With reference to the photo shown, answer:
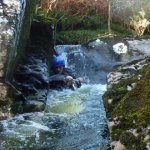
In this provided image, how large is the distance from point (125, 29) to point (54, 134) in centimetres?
→ 1061

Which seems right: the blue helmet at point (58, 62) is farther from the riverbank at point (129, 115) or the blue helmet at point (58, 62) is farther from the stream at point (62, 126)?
the riverbank at point (129, 115)

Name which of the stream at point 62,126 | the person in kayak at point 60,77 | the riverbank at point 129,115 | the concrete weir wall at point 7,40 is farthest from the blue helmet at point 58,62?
the riverbank at point 129,115

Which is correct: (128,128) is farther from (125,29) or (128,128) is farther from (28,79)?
(125,29)

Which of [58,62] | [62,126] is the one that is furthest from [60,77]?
[62,126]

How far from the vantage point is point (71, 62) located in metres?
12.3

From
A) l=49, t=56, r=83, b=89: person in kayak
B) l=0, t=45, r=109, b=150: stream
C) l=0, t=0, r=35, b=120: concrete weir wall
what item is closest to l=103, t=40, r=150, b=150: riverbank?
l=0, t=45, r=109, b=150: stream

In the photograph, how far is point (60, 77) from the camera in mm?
9383

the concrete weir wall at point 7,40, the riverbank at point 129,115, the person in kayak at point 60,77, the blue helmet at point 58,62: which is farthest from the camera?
the blue helmet at point 58,62

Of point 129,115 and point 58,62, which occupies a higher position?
point 129,115

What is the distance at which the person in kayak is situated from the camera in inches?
362

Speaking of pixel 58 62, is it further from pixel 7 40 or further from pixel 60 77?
pixel 7 40

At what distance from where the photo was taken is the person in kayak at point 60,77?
30.1ft

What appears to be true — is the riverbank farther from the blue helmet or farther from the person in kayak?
the blue helmet

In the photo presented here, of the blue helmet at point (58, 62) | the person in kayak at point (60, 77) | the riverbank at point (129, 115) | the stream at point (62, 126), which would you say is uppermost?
the riverbank at point (129, 115)
